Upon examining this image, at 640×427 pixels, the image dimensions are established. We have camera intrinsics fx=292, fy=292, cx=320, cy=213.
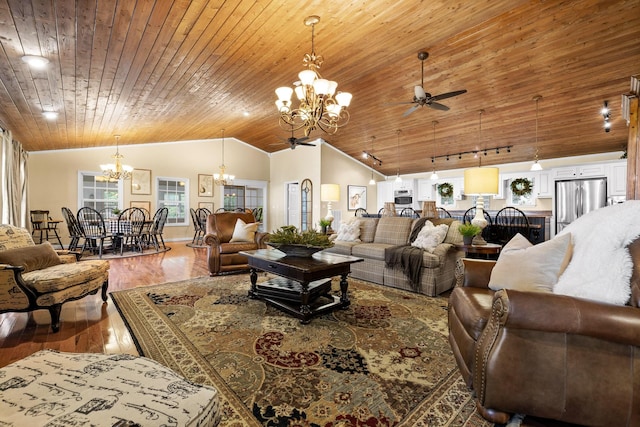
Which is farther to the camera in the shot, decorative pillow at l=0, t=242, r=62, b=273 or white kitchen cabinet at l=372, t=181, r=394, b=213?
white kitchen cabinet at l=372, t=181, r=394, b=213

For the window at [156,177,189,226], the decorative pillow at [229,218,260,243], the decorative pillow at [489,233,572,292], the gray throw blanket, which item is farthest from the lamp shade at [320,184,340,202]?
the window at [156,177,189,226]

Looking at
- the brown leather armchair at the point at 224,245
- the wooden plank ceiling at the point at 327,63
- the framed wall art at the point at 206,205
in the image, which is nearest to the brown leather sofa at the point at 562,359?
the wooden plank ceiling at the point at 327,63

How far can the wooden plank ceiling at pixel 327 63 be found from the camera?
2.59 meters

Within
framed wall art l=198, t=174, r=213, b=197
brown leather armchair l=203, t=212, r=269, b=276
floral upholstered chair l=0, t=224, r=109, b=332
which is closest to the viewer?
floral upholstered chair l=0, t=224, r=109, b=332

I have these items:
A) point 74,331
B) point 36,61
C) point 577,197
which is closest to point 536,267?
point 74,331

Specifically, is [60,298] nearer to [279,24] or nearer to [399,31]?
[279,24]

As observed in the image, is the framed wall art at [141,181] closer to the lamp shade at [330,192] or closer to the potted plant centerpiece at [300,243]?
the lamp shade at [330,192]

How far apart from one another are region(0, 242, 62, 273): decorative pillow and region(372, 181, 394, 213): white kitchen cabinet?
27.0 feet

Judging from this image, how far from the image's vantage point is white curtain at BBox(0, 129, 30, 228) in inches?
190

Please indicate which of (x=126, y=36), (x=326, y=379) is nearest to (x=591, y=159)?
(x=326, y=379)

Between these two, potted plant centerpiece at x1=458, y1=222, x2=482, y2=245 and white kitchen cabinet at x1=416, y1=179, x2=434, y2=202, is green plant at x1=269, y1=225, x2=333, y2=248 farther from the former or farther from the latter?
white kitchen cabinet at x1=416, y1=179, x2=434, y2=202

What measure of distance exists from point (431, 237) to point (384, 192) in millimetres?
6015

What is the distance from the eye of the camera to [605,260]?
4.65 ft

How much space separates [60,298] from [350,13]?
3737 millimetres
